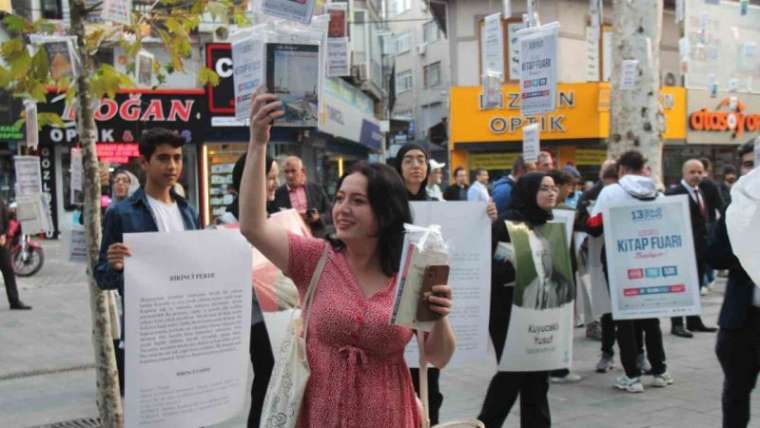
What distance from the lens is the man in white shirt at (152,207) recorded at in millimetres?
4074

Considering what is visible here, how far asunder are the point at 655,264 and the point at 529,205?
1632 mm

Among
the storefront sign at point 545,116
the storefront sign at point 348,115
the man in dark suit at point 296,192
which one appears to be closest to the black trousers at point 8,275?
the man in dark suit at point 296,192

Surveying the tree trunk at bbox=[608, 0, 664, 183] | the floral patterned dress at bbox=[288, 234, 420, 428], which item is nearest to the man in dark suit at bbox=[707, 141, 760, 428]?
the floral patterned dress at bbox=[288, 234, 420, 428]

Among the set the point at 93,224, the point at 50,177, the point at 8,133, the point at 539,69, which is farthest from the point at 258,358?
the point at 50,177

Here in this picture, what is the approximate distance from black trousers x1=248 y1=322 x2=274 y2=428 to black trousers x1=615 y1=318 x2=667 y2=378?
304cm

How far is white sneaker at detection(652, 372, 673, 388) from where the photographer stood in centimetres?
653

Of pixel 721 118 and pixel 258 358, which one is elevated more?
pixel 721 118

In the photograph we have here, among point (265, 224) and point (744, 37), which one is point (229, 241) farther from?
point (744, 37)

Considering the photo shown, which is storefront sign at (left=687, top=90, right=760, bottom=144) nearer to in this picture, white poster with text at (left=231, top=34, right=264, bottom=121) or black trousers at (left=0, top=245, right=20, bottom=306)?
black trousers at (left=0, top=245, right=20, bottom=306)

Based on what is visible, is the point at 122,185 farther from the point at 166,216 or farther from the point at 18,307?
the point at 18,307

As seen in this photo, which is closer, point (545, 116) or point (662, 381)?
point (662, 381)

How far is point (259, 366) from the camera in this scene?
15.2 ft

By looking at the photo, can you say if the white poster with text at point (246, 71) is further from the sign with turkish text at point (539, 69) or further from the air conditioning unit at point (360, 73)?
the air conditioning unit at point (360, 73)

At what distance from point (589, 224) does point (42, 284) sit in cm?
1017
